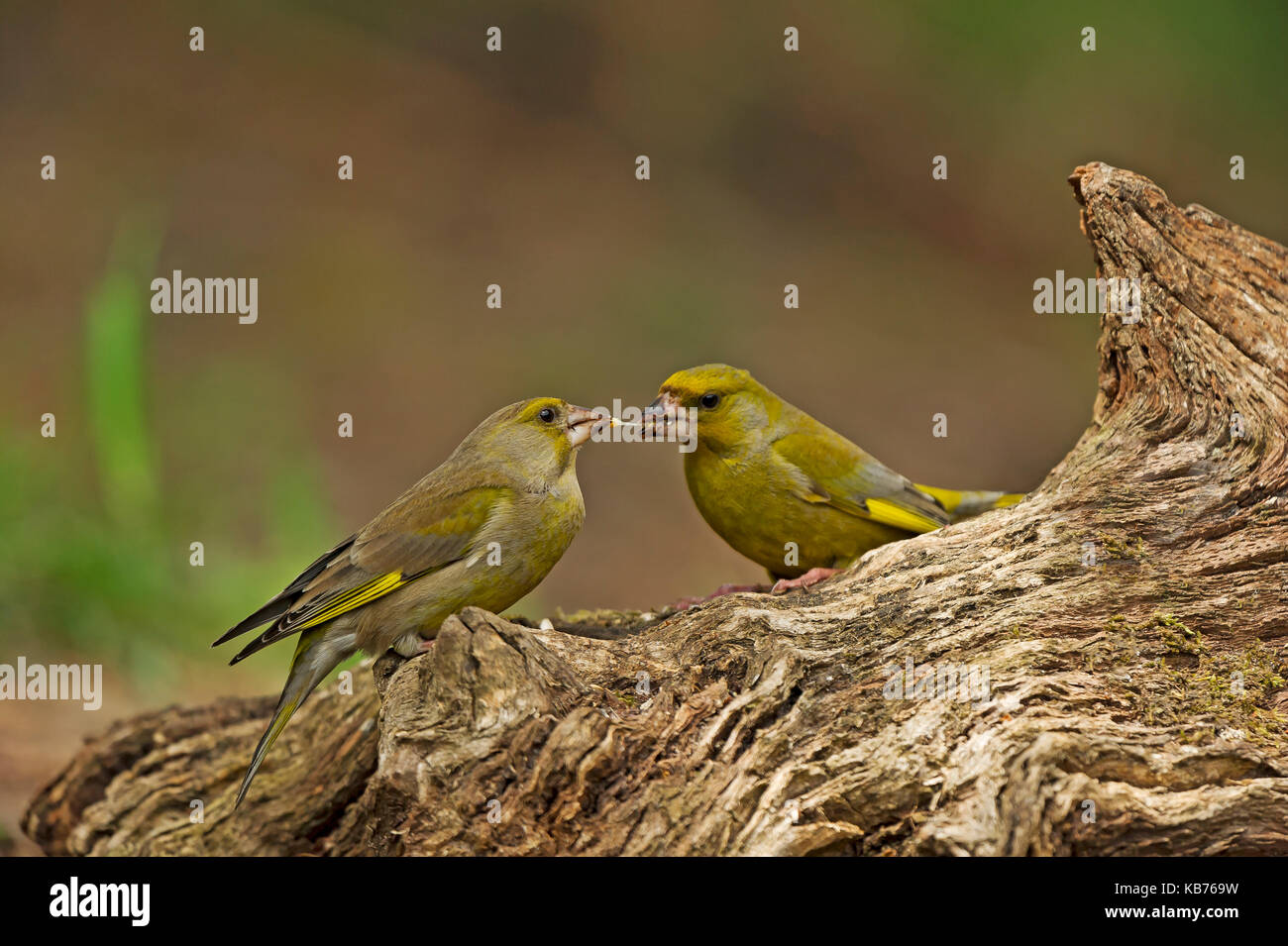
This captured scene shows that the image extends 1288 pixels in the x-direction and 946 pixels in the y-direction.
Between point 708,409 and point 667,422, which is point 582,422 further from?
point 708,409

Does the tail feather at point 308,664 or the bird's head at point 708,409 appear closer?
the tail feather at point 308,664

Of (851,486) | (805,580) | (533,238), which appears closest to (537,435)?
(805,580)

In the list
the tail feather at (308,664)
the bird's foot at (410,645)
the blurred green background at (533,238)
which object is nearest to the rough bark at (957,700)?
the bird's foot at (410,645)

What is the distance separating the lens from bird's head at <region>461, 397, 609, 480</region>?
4.09m

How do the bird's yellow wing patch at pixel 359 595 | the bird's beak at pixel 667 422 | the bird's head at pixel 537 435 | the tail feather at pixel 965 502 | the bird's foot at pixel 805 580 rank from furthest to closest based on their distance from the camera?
1. the tail feather at pixel 965 502
2. the bird's beak at pixel 667 422
3. the bird's foot at pixel 805 580
4. the bird's head at pixel 537 435
5. the bird's yellow wing patch at pixel 359 595

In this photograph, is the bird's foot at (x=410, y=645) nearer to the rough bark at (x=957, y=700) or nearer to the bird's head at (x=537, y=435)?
the rough bark at (x=957, y=700)

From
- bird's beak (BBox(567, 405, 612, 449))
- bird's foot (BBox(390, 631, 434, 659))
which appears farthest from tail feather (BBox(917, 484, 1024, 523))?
bird's foot (BBox(390, 631, 434, 659))

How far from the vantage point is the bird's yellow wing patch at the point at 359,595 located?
383cm

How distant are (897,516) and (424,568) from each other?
1.97 metres

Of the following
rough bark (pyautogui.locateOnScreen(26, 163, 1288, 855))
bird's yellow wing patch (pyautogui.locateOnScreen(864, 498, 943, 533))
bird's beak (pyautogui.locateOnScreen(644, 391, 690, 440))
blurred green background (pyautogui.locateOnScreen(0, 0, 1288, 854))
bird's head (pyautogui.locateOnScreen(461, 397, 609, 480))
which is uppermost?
blurred green background (pyautogui.locateOnScreen(0, 0, 1288, 854))

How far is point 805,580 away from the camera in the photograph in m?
4.44

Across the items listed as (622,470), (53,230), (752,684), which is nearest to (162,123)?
(53,230)

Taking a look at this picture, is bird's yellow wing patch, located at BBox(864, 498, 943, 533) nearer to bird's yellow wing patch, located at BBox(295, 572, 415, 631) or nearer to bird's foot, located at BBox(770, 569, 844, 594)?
bird's foot, located at BBox(770, 569, 844, 594)

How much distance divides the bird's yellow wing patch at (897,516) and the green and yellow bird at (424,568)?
52.0 inches
